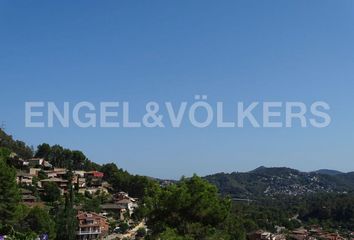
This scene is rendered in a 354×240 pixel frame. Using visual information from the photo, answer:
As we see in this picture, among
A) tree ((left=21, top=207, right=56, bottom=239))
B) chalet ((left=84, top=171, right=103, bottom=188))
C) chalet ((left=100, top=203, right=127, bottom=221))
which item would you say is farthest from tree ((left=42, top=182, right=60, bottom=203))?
tree ((left=21, top=207, right=56, bottom=239))

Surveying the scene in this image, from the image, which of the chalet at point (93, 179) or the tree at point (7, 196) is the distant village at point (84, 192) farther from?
the tree at point (7, 196)

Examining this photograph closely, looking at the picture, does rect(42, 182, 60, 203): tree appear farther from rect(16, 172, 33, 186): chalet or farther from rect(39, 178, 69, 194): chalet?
rect(39, 178, 69, 194): chalet

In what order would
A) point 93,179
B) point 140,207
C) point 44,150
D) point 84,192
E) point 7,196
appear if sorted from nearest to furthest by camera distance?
point 7,196 < point 140,207 < point 84,192 < point 93,179 < point 44,150

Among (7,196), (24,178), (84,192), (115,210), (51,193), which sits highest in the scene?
(24,178)

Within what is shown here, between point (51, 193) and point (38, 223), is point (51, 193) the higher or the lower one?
the higher one

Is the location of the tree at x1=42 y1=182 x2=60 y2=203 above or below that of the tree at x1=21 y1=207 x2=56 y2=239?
above

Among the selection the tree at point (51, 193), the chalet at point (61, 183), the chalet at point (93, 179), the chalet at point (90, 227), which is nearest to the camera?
the chalet at point (90, 227)

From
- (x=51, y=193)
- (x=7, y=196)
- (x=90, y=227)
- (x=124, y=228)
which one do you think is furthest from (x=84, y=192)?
(x=7, y=196)

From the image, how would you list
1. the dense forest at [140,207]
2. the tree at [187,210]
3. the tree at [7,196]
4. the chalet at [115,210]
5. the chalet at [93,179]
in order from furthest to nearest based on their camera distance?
the chalet at [93,179], the chalet at [115,210], the tree at [7,196], the dense forest at [140,207], the tree at [187,210]

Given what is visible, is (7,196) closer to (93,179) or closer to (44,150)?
(93,179)

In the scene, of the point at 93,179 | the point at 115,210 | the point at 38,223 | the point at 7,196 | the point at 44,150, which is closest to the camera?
the point at 7,196

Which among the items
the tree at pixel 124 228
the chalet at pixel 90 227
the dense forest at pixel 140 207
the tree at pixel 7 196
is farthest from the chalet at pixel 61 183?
the tree at pixel 7 196
